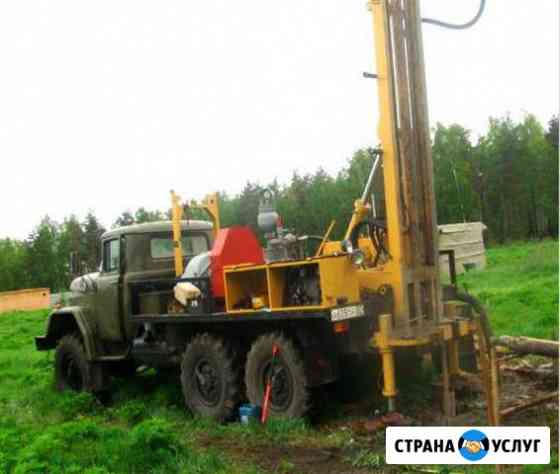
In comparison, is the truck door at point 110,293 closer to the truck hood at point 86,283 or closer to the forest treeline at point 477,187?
the truck hood at point 86,283

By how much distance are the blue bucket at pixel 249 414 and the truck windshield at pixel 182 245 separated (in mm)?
3036

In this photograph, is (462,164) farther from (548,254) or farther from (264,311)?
(264,311)

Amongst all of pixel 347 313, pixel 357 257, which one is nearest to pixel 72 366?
pixel 347 313

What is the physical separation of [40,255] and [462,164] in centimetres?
2668

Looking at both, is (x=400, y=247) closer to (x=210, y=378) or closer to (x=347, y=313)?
(x=347, y=313)

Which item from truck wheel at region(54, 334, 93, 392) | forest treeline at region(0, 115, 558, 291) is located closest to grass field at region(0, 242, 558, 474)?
truck wheel at region(54, 334, 93, 392)

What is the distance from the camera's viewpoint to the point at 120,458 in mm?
6219

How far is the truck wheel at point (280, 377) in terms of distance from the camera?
23.9ft

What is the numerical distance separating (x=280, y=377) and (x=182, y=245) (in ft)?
10.6

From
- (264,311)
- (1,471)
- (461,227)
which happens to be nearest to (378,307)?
(264,311)

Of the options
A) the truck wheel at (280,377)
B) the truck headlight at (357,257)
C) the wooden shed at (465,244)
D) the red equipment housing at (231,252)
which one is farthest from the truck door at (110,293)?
the wooden shed at (465,244)

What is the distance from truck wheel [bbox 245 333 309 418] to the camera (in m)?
7.28

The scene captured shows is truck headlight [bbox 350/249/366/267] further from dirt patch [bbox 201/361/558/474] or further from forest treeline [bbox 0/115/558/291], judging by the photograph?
forest treeline [bbox 0/115/558/291]

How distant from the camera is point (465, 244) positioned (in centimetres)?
2564
